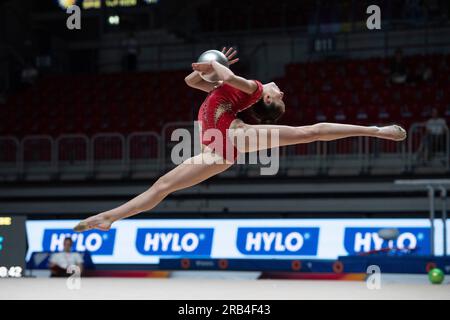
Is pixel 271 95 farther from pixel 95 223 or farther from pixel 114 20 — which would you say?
pixel 114 20

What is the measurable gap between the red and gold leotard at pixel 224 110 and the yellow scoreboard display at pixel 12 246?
192 inches

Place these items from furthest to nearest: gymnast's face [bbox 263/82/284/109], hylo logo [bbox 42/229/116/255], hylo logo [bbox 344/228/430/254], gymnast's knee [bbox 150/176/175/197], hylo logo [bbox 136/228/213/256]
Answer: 1. hylo logo [bbox 42/229/116/255]
2. hylo logo [bbox 136/228/213/256]
3. hylo logo [bbox 344/228/430/254]
4. gymnast's face [bbox 263/82/284/109]
5. gymnast's knee [bbox 150/176/175/197]

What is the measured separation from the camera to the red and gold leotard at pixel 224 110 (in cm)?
641

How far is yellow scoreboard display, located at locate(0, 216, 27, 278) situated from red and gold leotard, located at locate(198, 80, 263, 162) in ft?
16.0

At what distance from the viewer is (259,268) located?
12133 mm

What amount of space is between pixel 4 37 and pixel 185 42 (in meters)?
4.99

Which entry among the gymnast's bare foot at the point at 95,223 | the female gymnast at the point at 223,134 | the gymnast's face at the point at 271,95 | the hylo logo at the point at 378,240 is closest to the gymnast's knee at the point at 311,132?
the female gymnast at the point at 223,134

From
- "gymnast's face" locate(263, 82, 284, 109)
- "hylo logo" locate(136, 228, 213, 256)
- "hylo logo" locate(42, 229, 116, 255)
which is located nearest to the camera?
"gymnast's face" locate(263, 82, 284, 109)

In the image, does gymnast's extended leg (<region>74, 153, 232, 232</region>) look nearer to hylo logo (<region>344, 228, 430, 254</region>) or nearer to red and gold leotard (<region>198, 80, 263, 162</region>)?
red and gold leotard (<region>198, 80, 263, 162</region>)

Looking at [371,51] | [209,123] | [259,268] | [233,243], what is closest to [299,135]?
[209,123]

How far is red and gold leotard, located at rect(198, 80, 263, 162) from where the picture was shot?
641 cm

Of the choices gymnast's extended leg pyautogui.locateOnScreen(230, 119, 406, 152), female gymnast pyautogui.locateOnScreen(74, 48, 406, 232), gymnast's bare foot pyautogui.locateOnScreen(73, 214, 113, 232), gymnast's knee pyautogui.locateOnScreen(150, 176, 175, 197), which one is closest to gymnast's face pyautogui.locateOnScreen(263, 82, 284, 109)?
female gymnast pyautogui.locateOnScreen(74, 48, 406, 232)

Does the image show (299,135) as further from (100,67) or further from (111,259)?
(100,67)

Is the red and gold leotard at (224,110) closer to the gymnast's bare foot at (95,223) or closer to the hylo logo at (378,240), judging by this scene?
the gymnast's bare foot at (95,223)
